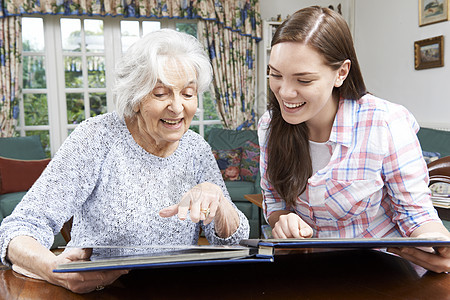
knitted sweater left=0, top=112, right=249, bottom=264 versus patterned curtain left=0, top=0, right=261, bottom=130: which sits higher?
patterned curtain left=0, top=0, right=261, bottom=130

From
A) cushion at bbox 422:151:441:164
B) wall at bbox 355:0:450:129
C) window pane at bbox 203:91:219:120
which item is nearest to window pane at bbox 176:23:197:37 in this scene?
window pane at bbox 203:91:219:120

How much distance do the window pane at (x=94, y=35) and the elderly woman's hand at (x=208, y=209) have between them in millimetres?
3914

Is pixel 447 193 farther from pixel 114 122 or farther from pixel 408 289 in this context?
pixel 114 122

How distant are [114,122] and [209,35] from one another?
12.1ft

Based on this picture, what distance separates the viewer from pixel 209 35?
181 inches

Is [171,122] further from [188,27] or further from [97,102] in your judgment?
[188,27]

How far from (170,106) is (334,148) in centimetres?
48

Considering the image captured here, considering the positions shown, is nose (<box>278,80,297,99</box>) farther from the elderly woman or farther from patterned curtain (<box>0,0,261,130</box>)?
patterned curtain (<box>0,0,261,130</box>)

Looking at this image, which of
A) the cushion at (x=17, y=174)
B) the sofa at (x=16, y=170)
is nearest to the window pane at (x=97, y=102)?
the sofa at (x=16, y=170)

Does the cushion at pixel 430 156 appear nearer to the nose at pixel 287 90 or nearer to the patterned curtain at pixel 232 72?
the patterned curtain at pixel 232 72

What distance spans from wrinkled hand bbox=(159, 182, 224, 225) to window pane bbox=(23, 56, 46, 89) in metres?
4.04

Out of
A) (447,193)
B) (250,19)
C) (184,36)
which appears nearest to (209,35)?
(250,19)

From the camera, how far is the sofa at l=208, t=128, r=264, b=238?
11.9 feet

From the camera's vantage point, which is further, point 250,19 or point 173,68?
point 250,19
